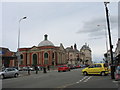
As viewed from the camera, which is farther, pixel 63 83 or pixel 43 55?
pixel 43 55

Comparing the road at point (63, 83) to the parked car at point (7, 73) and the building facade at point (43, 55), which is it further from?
the building facade at point (43, 55)

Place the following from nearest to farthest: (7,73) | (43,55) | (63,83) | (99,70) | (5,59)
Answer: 1. (63,83)
2. (99,70)
3. (7,73)
4. (5,59)
5. (43,55)

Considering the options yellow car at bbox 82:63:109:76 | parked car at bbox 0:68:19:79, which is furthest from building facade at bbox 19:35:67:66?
yellow car at bbox 82:63:109:76

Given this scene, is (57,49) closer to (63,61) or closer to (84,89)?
(63,61)

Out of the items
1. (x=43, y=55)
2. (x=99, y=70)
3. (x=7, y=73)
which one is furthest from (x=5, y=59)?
(x=43, y=55)

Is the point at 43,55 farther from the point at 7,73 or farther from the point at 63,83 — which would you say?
the point at 63,83

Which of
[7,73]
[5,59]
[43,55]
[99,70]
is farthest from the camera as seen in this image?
[43,55]

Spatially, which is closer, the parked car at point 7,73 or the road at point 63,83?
the road at point 63,83

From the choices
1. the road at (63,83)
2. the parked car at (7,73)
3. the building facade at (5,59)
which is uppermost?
the building facade at (5,59)

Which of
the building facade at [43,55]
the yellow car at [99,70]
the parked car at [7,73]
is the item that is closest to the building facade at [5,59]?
the building facade at [43,55]

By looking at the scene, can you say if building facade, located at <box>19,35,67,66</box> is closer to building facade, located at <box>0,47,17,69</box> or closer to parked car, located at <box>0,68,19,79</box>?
building facade, located at <box>0,47,17,69</box>

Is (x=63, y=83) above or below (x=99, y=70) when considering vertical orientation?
below

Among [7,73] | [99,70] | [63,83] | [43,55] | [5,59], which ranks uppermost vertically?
[43,55]

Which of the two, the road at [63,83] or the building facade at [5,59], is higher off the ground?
the building facade at [5,59]
